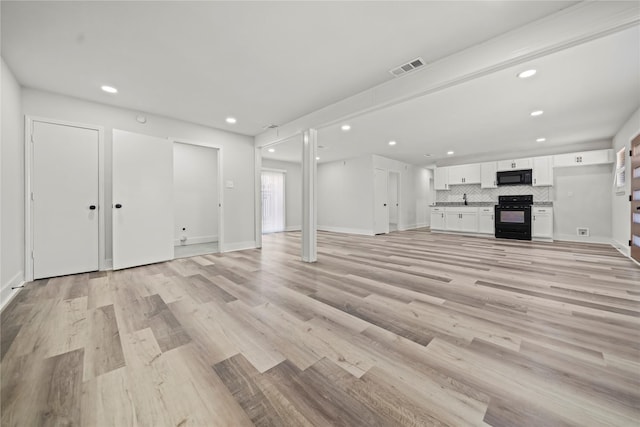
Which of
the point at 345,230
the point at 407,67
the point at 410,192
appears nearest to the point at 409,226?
the point at 410,192

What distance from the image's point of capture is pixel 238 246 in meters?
5.25

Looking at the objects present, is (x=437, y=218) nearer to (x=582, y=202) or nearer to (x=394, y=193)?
(x=394, y=193)

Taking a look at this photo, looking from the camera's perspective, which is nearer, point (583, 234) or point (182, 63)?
point (182, 63)

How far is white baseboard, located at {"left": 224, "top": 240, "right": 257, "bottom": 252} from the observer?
5082mm

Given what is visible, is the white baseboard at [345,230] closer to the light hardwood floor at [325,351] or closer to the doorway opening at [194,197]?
the doorway opening at [194,197]

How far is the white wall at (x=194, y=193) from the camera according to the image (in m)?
5.94

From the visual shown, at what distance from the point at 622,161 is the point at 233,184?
785 centimetres

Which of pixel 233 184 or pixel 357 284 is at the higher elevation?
pixel 233 184

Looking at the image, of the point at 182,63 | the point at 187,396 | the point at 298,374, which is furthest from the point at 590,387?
the point at 182,63

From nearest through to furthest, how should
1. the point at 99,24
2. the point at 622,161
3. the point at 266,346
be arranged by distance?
the point at 266,346 → the point at 99,24 → the point at 622,161

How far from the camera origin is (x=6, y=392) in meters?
1.23

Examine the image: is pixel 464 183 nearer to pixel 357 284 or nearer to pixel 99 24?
pixel 357 284

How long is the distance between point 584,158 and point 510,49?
5874mm

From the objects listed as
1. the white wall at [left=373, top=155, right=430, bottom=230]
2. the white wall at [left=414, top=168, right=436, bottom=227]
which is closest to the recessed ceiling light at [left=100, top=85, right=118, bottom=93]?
the white wall at [left=373, top=155, right=430, bottom=230]
